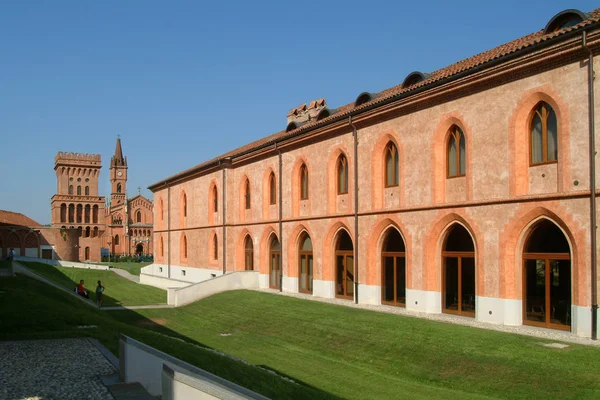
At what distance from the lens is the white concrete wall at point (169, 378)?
20.0 ft

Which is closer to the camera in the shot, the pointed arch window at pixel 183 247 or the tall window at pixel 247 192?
the tall window at pixel 247 192

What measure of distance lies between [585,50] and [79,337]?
14047mm

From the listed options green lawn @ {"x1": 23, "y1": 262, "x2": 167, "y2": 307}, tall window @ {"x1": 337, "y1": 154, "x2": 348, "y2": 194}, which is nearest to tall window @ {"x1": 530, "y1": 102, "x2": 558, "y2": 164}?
tall window @ {"x1": 337, "y1": 154, "x2": 348, "y2": 194}

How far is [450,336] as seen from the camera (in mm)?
14695

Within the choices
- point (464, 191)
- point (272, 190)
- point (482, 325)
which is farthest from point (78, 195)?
point (482, 325)

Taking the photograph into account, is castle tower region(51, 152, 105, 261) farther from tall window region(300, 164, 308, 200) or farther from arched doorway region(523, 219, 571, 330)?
arched doorway region(523, 219, 571, 330)

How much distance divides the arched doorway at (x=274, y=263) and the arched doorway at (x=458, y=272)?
11.8m

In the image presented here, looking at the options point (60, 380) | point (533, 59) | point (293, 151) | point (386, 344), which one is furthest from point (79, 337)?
point (293, 151)

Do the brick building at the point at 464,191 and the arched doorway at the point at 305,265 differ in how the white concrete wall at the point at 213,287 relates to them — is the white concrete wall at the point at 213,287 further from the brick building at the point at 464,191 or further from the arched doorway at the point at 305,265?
the arched doorway at the point at 305,265

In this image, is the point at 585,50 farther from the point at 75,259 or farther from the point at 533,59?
the point at 75,259

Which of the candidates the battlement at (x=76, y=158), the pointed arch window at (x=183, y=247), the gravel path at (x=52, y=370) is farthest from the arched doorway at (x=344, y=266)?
the battlement at (x=76, y=158)

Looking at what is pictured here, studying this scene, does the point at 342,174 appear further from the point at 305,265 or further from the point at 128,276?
the point at 128,276

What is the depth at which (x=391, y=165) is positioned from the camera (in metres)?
21.1

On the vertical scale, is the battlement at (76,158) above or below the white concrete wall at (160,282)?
above
